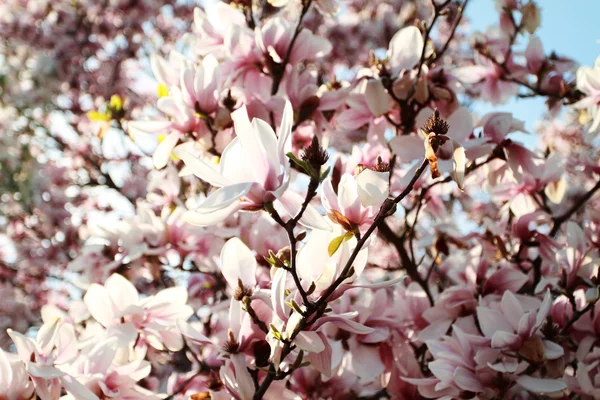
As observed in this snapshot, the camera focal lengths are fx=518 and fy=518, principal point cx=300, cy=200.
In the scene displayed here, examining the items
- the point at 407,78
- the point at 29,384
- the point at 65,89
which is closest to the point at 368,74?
the point at 407,78

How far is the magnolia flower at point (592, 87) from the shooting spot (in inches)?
42.1

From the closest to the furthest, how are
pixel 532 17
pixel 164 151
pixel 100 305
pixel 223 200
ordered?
pixel 223 200 → pixel 100 305 → pixel 164 151 → pixel 532 17

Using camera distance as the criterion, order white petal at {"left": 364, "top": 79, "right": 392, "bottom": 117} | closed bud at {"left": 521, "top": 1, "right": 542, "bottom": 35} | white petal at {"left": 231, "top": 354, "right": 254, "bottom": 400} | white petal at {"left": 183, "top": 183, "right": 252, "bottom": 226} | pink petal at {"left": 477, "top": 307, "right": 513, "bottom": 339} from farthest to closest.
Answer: closed bud at {"left": 521, "top": 1, "right": 542, "bottom": 35}
white petal at {"left": 364, "top": 79, "right": 392, "bottom": 117}
pink petal at {"left": 477, "top": 307, "right": 513, "bottom": 339}
white petal at {"left": 231, "top": 354, "right": 254, "bottom": 400}
white petal at {"left": 183, "top": 183, "right": 252, "bottom": 226}

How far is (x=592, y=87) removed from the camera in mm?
1094

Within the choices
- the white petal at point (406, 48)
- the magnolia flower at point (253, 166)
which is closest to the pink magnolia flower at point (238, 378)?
the magnolia flower at point (253, 166)

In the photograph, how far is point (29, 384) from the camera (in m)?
0.79

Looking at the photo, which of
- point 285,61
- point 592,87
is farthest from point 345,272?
point 592,87

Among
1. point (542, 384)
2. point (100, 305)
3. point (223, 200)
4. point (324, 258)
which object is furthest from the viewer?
point (100, 305)

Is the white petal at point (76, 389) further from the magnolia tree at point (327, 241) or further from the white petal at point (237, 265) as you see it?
the white petal at point (237, 265)

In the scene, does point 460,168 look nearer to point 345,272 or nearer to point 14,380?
point 345,272

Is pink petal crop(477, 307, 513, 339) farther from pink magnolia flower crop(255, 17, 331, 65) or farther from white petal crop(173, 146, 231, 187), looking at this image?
pink magnolia flower crop(255, 17, 331, 65)

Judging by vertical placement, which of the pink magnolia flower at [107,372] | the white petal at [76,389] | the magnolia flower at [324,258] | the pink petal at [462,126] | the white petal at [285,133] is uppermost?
the white petal at [285,133]

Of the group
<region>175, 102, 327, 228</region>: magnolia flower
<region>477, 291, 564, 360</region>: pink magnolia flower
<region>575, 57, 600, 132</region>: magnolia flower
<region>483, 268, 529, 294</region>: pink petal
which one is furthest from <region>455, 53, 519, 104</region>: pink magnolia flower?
<region>175, 102, 327, 228</region>: magnolia flower

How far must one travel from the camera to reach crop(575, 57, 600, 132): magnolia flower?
107cm
